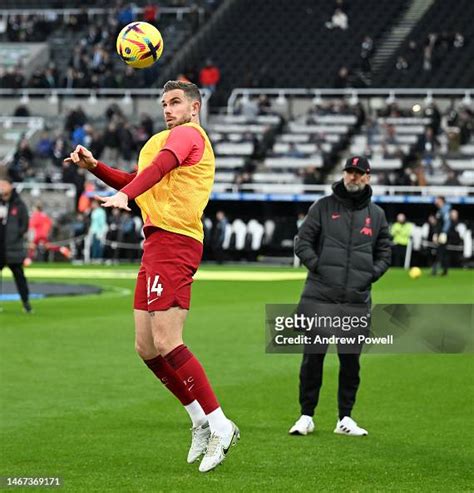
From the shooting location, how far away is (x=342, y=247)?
11.3 metres

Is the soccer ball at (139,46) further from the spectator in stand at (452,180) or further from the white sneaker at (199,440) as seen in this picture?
the spectator in stand at (452,180)

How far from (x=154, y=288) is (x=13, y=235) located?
1464 cm

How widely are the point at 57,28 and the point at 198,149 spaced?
51.4 metres

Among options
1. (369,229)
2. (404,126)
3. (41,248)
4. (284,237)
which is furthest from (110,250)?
(369,229)

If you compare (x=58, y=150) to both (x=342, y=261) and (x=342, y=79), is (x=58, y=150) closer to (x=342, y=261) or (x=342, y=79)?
(x=342, y=79)

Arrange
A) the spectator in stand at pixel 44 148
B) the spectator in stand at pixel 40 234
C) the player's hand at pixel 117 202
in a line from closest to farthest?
the player's hand at pixel 117 202 → the spectator in stand at pixel 40 234 → the spectator in stand at pixel 44 148

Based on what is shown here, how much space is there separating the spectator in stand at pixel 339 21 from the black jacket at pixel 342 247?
4281 cm

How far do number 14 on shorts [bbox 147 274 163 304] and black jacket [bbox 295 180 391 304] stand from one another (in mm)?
2289

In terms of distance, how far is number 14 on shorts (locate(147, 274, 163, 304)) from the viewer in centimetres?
916

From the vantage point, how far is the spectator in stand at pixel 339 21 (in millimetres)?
53425

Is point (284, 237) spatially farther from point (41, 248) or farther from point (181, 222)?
point (181, 222)

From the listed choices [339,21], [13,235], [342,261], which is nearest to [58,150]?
[339,21]

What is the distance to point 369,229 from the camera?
11406 mm

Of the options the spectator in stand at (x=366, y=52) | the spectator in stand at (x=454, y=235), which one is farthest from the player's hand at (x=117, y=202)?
the spectator in stand at (x=366, y=52)
